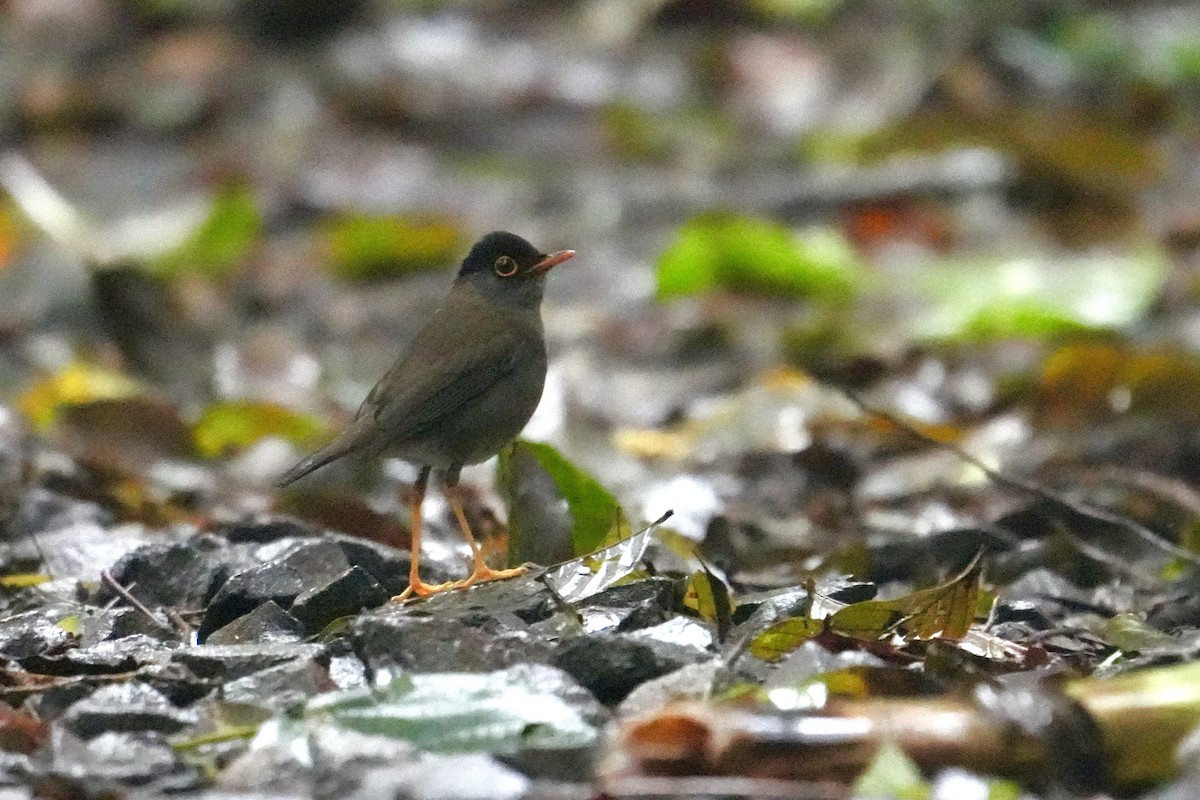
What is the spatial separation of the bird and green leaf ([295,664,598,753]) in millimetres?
1575

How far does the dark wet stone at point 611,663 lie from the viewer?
3736mm

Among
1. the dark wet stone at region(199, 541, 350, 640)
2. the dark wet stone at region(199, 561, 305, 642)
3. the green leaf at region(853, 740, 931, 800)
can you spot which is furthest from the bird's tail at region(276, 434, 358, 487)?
the green leaf at region(853, 740, 931, 800)

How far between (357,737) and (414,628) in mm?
474

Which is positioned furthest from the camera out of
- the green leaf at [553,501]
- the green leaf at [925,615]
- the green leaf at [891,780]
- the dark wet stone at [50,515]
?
the dark wet stone at [50,515]

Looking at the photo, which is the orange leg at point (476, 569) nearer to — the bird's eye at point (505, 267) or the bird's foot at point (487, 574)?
the bird's foot at point (487, 574)

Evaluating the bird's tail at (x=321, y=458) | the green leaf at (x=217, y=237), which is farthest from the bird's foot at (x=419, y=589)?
the green leaf at (x=217, y=237)

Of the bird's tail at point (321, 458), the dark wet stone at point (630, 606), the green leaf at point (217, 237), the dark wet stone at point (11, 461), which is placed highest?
the green leaf at point (217, 237)

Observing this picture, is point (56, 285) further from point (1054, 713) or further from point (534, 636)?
point (1054, 713)

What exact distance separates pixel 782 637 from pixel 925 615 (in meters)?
0.37

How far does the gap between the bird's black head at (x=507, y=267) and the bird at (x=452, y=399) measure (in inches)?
6.9

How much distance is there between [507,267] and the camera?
6031mm

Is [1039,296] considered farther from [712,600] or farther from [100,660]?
[100,660]

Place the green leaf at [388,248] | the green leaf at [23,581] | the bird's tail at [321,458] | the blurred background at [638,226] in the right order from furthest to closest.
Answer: the green leaf at [388,248] < the blurred background at [638,226] < the bird's tail at [321,458] < the green leaf at [23,581]

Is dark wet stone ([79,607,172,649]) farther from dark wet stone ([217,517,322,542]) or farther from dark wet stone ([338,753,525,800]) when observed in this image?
dark wet stone ([338,753,525,800])
